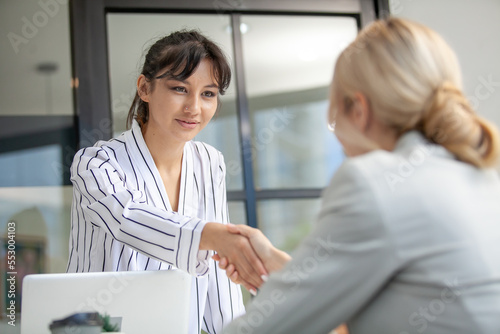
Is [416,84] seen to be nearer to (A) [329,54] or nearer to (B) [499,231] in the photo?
(B) [499,231]

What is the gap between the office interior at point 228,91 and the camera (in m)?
3.14

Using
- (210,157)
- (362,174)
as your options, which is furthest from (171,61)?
(362,174)

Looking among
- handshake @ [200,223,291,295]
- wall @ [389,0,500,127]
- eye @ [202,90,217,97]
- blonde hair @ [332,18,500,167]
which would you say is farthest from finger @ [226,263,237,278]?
wall @ [389,0,500,127]

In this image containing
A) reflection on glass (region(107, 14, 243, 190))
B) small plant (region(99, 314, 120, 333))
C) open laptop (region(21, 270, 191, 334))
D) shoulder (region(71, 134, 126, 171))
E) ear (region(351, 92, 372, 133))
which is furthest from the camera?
reflection on glass (region(107, 14, 243, 190))

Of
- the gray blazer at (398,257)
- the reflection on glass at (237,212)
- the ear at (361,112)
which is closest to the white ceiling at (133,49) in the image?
the reflection on glass at (237,212)

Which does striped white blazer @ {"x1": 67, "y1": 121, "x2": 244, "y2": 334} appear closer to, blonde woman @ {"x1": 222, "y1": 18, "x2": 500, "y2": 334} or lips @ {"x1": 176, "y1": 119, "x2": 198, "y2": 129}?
lips @ {"x1": 176, "y1": 119, "x2": 198, "y2": 129}

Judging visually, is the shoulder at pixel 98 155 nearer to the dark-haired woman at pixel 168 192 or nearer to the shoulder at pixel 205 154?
the dark-haired woman at pixel 168 192

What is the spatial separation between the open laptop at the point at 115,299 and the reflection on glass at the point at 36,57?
2088 millimetres

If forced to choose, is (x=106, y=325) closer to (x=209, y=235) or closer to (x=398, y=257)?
(x=209, y=235)

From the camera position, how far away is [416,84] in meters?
0.87

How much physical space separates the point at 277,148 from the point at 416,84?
2.74m

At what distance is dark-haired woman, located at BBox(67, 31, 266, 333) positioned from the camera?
156cm

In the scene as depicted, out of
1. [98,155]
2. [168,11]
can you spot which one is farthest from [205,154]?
[168,11]

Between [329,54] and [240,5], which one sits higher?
[240,5]
